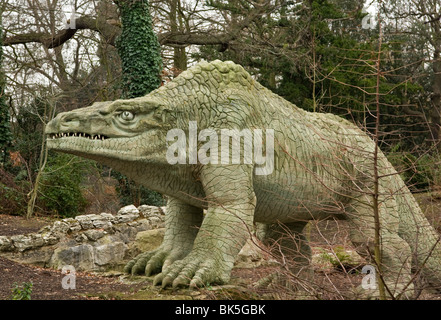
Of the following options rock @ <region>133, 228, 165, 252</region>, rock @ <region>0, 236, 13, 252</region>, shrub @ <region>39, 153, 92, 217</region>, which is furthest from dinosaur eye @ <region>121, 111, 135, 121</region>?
shrub @ <region>39, 153, 92, 217</region>

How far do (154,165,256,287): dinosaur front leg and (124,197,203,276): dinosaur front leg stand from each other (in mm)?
508

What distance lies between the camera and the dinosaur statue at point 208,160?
12.2 ft

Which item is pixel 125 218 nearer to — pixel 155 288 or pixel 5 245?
pixel 5 245

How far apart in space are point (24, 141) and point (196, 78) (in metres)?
11.1

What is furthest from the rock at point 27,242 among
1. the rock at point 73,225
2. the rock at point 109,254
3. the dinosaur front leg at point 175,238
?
the dinosaur front leg at point 175,238

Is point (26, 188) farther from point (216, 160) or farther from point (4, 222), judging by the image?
point (216, 160)

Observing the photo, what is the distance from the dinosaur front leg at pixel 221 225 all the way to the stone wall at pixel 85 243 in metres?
1.79

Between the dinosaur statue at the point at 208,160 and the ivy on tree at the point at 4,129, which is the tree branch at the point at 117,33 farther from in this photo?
the dinosaur statue at the point at 208,160

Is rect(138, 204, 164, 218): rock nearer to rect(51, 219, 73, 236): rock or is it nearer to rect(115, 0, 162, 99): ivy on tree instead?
rect(51, 219, 73, 236): rock

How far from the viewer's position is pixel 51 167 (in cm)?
1247

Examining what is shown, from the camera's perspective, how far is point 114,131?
3.76 meters

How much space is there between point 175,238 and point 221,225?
0.80 metres

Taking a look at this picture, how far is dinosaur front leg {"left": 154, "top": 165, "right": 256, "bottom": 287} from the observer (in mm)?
3734

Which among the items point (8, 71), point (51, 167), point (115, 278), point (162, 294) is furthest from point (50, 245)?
point (8, 71)
